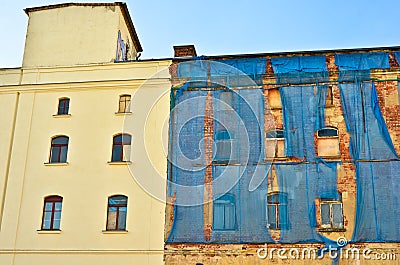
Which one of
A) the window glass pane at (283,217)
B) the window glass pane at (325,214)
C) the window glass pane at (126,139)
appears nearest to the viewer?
the window glass pane at (325,214)

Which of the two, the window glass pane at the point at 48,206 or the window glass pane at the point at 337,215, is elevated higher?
the window glass pane at the point at 48,206

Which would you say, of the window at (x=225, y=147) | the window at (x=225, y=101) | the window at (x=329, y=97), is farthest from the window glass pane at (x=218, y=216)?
the window at (x=329, y=97)

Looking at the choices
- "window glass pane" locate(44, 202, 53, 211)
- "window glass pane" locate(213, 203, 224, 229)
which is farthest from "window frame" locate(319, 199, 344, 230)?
"window glass pane" locate(44, 202, 53, 211)

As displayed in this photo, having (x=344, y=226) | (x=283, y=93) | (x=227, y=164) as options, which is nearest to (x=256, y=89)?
(x=283, y=93)

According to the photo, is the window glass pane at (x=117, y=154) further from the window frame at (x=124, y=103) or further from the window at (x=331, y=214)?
the window at (x=331, y=214)

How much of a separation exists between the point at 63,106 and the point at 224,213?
8779 mm

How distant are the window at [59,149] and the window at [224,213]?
690 centimetres

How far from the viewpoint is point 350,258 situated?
20.5 m

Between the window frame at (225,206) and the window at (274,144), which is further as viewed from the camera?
the window at (274,144)

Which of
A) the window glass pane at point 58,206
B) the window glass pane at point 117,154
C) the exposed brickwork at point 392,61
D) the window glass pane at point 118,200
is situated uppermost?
the exposed brickwork at point 392,61

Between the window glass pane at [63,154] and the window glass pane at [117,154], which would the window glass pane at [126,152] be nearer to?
the window glass pane at [117,154]

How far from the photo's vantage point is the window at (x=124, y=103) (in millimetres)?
24016

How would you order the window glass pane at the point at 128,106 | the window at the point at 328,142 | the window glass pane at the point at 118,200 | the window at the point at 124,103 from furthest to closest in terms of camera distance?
the window at the point at 124,103 → the window glass pane at the point at 128,106 → the window glass pane at the point at 118,200 → the window at the point at 328,142

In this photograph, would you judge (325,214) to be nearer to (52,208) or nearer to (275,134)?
(275,134)
